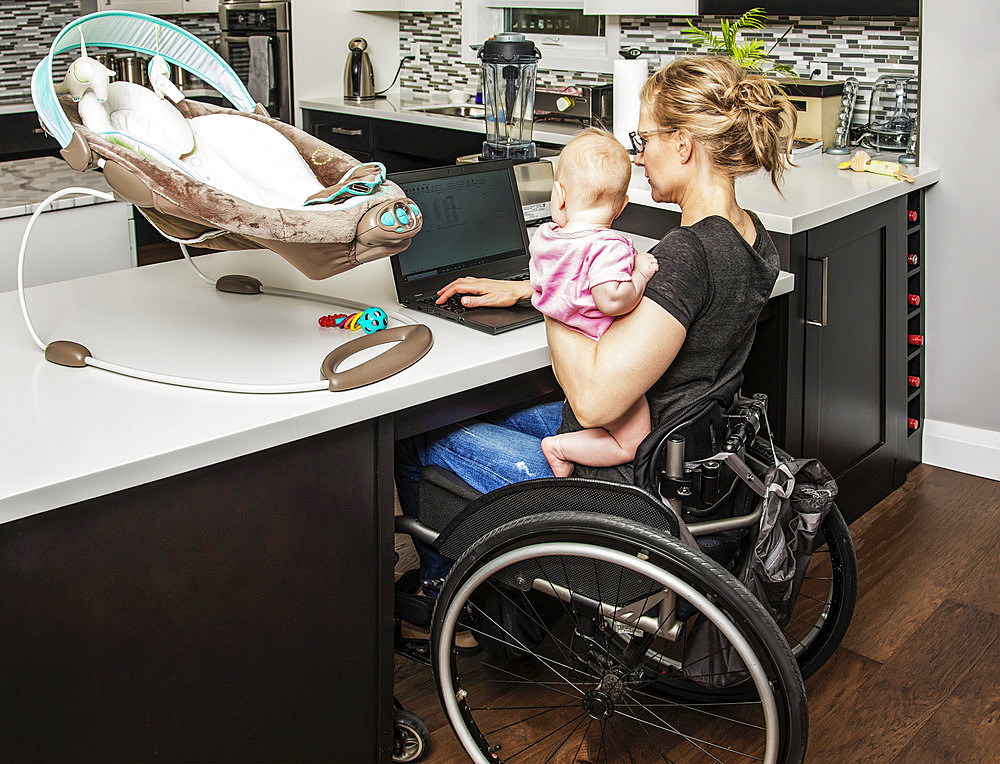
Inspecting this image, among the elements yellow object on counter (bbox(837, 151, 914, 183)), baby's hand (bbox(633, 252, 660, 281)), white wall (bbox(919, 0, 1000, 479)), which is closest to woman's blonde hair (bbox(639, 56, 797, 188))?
baby's hand (bbox(633, 252, 660, 281))

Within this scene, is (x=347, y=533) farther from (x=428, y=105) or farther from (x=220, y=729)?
(x=428, y=105)

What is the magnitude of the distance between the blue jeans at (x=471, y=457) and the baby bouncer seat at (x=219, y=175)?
184 mm

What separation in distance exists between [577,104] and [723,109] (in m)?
2.34

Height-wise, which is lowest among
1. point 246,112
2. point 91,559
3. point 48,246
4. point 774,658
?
point 774,658

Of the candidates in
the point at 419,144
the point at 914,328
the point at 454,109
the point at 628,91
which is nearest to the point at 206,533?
the point at 628,91

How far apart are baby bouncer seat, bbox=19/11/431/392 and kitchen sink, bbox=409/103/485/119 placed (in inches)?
102

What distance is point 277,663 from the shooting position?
1.54 m

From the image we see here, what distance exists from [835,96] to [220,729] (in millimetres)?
2581

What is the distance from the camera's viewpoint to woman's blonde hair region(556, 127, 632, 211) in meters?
1.55

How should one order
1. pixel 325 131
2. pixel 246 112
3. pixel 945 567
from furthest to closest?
pixel 325 131 < pixel 945 567 < pixel 246 112

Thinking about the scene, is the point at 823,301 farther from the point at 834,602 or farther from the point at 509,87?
the point at 509,87

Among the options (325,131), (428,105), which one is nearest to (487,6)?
(428,105)

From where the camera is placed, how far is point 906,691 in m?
2.05

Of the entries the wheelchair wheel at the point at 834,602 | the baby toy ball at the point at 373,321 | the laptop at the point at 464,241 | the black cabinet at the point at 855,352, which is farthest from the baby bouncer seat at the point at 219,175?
the black cabinet at the point at 855,352
